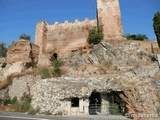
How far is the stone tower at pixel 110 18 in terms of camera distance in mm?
21234

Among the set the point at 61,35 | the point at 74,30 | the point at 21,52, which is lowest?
the point at 21,52

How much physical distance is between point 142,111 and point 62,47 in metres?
18.3

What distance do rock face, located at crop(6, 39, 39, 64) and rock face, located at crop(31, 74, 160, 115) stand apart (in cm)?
960

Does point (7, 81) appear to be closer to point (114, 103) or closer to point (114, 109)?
point (114, 103)

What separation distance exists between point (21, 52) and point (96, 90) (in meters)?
14.4

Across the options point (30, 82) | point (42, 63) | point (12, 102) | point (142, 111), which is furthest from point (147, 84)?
point (42, 63)

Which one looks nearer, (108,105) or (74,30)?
(108,105)

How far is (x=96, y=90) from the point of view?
37.8ft

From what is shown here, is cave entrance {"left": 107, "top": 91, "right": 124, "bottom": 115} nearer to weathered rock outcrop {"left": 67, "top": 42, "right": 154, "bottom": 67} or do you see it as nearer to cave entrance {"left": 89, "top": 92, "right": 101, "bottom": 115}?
cave entrance {"left": 89, "top": 92, "right": 101, "bottom": 115}

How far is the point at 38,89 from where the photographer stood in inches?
478

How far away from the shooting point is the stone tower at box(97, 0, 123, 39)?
69.7ft

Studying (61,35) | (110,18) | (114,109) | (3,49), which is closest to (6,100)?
(114,109)

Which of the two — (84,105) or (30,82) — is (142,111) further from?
(30,82)

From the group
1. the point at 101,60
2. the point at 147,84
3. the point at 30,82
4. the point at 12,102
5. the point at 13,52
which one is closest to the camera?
the point at 147,84
